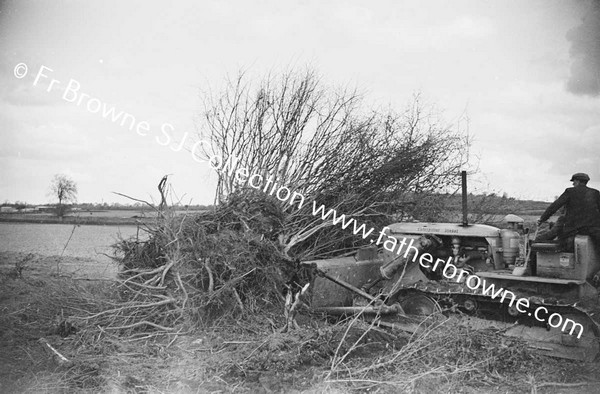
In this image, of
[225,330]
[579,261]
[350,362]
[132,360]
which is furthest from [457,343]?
[132,360]

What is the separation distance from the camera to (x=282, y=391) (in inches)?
176

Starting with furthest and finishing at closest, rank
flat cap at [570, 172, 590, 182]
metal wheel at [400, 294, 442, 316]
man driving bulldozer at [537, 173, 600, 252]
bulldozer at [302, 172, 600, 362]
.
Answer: metal wheel at [400, 294, 442, 316], flat cap at [570, 172, 590, 182], man driving bulldozer at [537, 173, 600, 252], bulldozer at [302, 172, 600, 362]

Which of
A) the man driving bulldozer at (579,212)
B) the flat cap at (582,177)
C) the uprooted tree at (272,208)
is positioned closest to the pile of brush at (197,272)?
the uprooted tree at (272,208)

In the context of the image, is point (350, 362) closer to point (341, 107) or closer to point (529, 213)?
point (341, 107)

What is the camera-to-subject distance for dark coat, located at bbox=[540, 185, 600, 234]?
5898mm

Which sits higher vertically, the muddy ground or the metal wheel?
the metal wheel

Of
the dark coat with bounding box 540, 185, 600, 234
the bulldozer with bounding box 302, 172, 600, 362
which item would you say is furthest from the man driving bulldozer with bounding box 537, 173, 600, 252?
the bulldozer with bounding box 302, 172, 600, 362

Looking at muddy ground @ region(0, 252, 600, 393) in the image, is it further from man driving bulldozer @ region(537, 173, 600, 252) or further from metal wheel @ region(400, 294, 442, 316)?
man driving bulldozer @ region(537, 173, 600, 252)

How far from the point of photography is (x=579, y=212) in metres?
5.95

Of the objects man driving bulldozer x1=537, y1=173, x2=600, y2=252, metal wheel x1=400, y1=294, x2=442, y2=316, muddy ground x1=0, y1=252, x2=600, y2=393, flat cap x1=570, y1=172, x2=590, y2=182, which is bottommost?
muddy ground x1=0, y1=252, x2=600, y2=393

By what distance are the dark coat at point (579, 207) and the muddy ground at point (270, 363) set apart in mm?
1601

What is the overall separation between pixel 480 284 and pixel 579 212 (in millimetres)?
1416

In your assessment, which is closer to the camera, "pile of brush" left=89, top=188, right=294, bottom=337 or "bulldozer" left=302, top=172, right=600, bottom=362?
→ "bulldozer" left=302, top=172, right=600, bottom=362

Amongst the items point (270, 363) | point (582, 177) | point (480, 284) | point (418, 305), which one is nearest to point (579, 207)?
point (582, 177)
